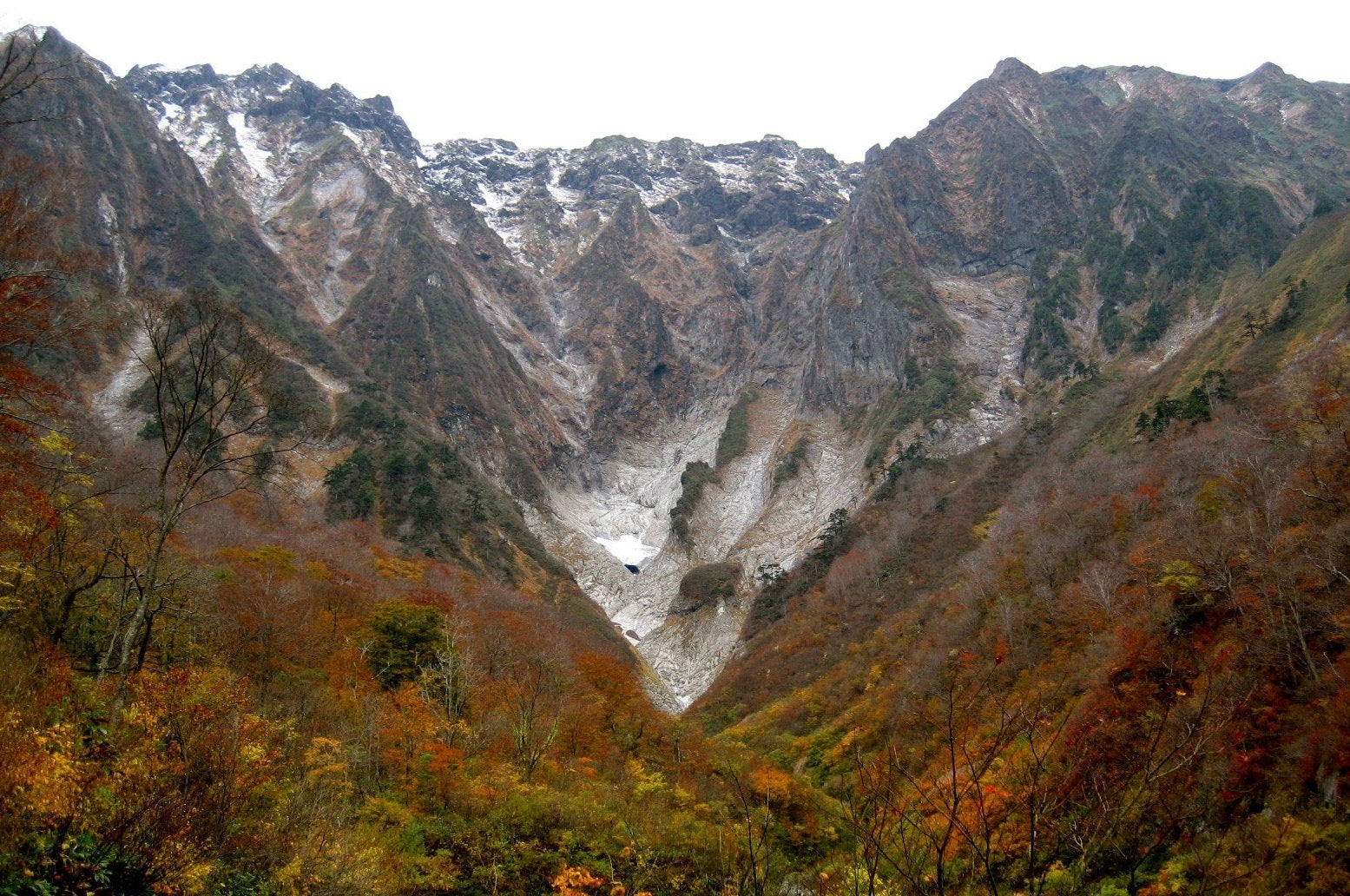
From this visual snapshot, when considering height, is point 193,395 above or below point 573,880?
above

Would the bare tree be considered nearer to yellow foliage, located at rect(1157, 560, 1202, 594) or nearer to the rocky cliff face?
yellow foliage, located at rect(1157, 560, 1202, 594)

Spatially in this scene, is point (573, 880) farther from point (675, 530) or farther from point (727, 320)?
point (727, 320)

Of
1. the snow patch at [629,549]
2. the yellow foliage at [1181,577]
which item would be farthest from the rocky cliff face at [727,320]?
the yellow foliage at [1181,577]

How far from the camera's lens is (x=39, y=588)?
55.7ft

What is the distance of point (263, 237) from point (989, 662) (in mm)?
171288

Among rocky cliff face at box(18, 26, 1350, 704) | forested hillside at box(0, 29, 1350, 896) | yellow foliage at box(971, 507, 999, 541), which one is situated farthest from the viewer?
rocky cliff face at box(18, 26, 1350, 704)

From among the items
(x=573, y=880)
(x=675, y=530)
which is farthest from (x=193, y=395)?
(x=675, y=530)

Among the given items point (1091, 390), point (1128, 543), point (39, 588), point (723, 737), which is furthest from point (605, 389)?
point (39, 588)

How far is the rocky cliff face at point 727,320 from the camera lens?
122 meters

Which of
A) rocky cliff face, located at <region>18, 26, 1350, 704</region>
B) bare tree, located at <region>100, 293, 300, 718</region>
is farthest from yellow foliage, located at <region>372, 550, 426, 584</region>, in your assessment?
bare tree, located at <region>100, 293, 300, 718</region>

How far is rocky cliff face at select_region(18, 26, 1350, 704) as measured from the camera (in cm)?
12181

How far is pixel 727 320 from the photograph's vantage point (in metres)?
200

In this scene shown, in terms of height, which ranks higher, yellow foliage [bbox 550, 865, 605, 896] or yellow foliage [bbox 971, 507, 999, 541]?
yellow foliage [bbox 550, 865, 605, 896]

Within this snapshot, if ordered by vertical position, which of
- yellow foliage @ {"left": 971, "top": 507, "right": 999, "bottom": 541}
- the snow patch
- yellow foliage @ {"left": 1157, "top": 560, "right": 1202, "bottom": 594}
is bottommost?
yellow foliage @ {"left": 971, "top": 507, "right": 999, "bottom": 541}
